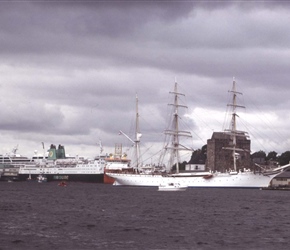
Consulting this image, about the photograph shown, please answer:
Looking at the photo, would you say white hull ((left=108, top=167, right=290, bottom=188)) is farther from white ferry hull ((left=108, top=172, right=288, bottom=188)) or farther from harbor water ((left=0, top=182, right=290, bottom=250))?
harbor water ((left=0, top=182, right=290, bottom=250))

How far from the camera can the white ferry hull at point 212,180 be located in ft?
542

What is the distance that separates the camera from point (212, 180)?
564ft

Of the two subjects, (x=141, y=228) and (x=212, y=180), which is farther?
(x=212, y=180)

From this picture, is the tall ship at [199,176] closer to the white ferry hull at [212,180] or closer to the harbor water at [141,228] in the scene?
the white ferry hull at [212,180]

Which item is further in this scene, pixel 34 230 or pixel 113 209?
pixel 113 209

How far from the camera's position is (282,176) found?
7032 inches

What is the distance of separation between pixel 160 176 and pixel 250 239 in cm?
13094

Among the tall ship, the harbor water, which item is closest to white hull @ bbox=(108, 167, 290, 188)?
the tall ship

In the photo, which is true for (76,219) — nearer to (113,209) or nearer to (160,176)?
(113,209)

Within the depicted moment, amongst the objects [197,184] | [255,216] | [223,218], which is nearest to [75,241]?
[223,218]

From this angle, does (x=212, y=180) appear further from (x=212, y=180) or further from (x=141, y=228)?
(x=141, y=228)

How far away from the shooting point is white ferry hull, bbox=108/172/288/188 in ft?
542

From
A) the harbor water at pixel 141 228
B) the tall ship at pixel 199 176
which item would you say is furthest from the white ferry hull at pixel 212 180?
the harbor water at pixel 141 228

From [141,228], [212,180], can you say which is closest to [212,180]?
[212,180]
